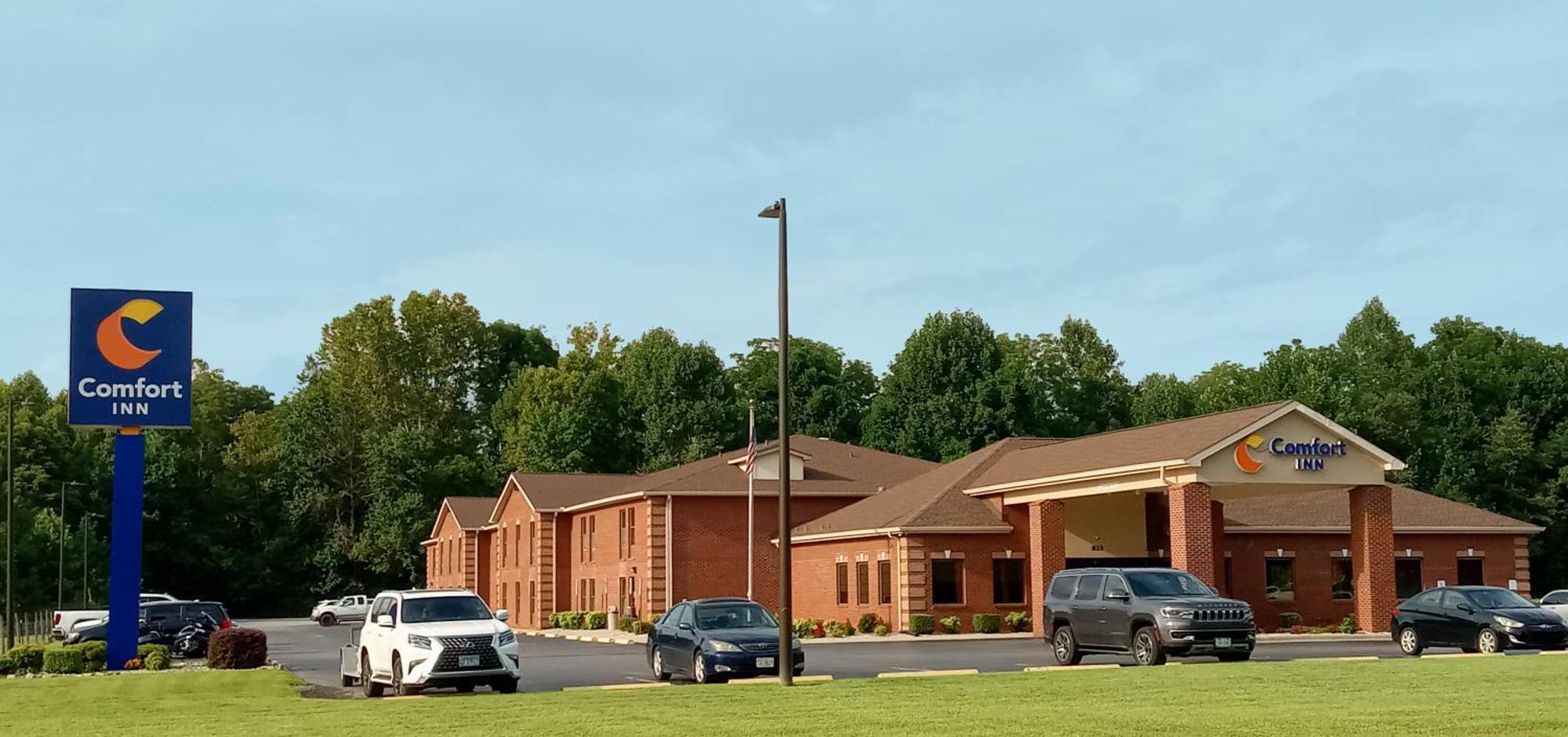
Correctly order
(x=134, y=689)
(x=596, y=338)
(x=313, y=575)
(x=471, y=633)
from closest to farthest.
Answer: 1. (x=471, y=633)
2. (x=134, y=689)
3. (x=313, y=575)
4. (x=596, y=338)

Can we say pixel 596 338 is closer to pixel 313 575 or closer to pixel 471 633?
pixel 313 575

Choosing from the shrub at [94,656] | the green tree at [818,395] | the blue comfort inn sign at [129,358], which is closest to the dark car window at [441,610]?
the shrub at [94,656]

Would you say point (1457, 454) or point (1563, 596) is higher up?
point (1457, 454)

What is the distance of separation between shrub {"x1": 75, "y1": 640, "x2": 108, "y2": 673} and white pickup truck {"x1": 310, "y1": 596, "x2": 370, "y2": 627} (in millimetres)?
46764

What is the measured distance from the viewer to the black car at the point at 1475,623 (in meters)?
33.0

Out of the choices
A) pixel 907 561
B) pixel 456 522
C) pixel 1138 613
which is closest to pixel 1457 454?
pixel 907 561

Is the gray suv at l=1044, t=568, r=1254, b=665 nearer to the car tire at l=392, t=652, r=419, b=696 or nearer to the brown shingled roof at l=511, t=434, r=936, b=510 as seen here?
the car tire at l=392, t=652, r=419, b=696

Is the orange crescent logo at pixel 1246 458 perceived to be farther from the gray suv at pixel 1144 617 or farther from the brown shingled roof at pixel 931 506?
the gray suv at pixel 1144 617

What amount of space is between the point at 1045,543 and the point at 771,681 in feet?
83.9

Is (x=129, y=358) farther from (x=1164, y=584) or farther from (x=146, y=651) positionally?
(x=1164, y=584)

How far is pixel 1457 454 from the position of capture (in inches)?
3282

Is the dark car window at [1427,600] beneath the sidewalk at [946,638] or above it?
above

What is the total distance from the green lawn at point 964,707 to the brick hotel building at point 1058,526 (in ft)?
57.1

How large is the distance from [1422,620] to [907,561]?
19.8m
